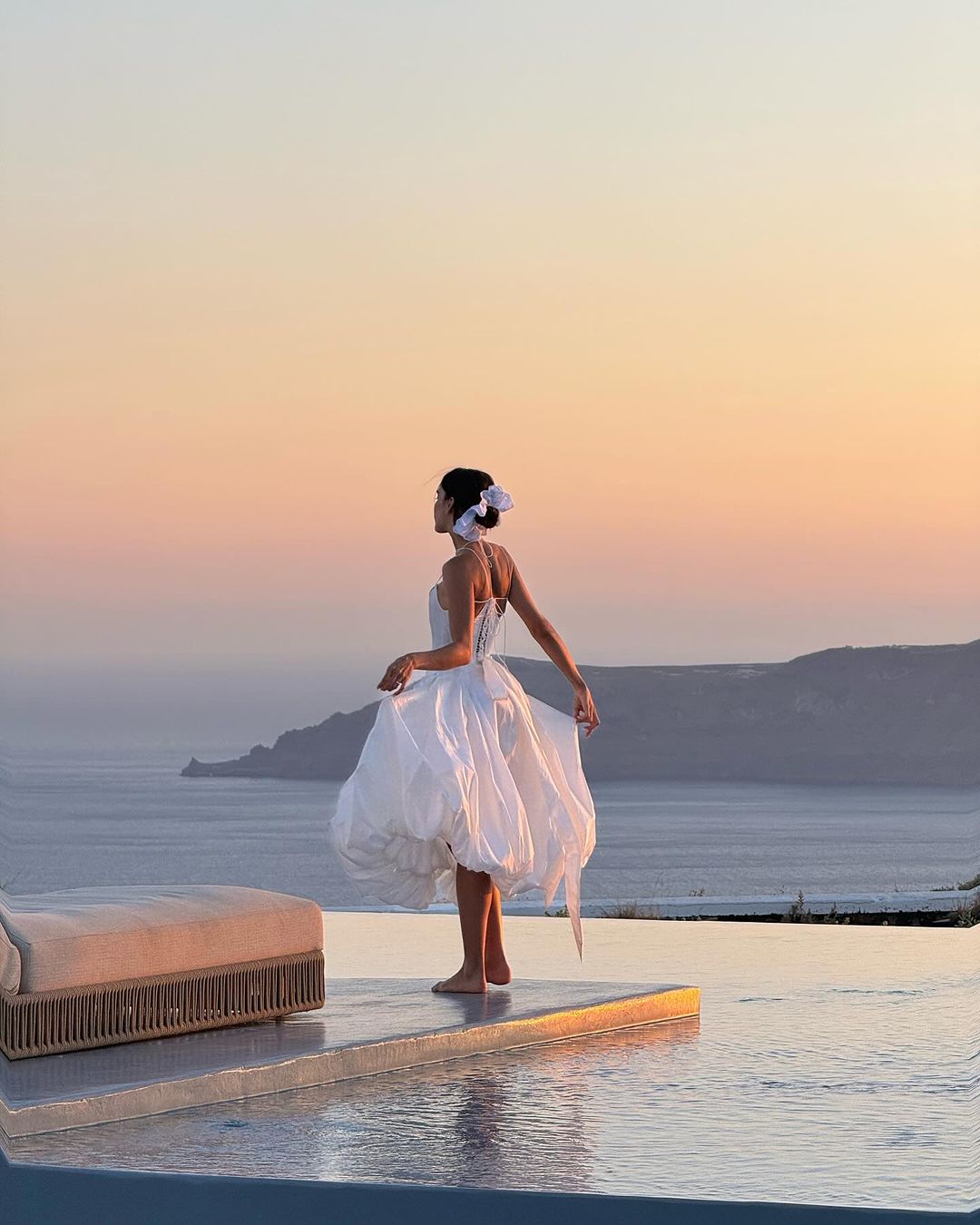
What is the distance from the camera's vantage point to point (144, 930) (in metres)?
5.54

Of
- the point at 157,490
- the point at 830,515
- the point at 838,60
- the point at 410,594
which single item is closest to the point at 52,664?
the point at 157,490

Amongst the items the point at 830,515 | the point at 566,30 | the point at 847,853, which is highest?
the point at 566,30

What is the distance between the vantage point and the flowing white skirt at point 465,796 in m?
6.34

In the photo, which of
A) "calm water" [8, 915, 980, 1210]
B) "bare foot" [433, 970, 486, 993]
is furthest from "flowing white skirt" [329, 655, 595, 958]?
"calm water" [8, 915, 980, 1210]

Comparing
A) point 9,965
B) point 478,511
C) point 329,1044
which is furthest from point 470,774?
point 9,965

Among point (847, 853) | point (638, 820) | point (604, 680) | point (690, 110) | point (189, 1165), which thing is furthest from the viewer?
point (638, 820)

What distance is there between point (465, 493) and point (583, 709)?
2.71 feet

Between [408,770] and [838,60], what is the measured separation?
36594 millimetres

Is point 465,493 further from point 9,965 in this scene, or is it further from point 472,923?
point 9,965

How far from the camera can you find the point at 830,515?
31.4m

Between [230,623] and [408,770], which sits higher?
[230,623]

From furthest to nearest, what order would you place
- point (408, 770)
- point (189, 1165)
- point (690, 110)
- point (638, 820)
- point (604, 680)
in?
1. point (638, 820)
2. point (604, 680)
3. point (690, 110)
4. point (408, 770)
5. point (189, 1165)

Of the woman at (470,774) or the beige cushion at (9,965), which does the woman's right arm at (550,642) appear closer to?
the woman at (470,774)

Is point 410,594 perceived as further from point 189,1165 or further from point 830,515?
point 189,1165
